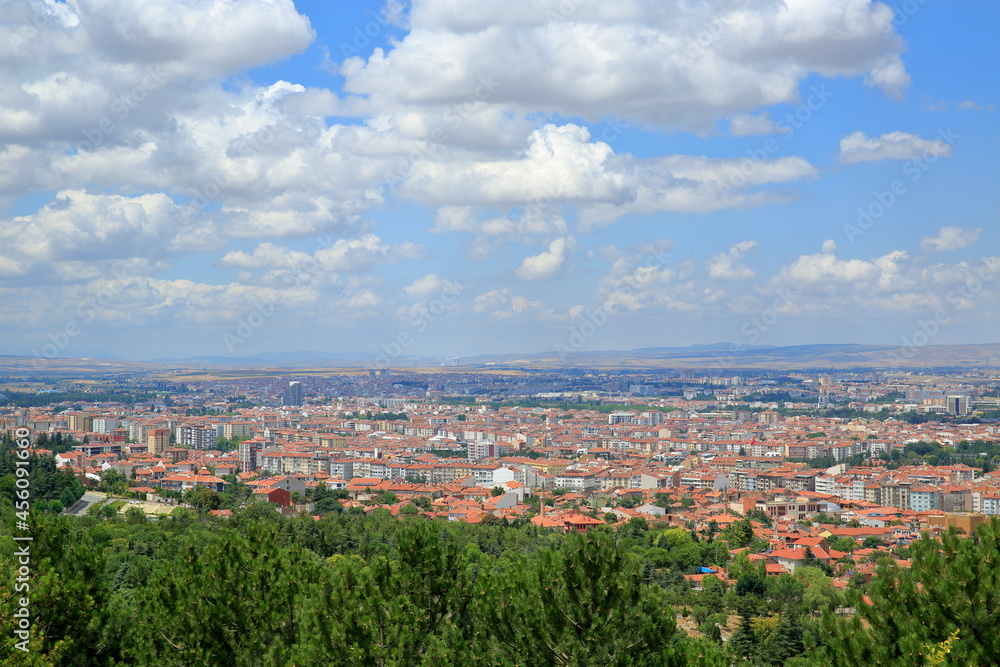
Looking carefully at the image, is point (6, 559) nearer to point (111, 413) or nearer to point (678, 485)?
point (678, 485)

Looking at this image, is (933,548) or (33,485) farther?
(33,485)

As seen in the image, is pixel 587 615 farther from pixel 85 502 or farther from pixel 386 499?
pixel 386 499

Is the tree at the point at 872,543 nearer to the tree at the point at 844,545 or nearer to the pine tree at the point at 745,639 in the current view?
the tree at the point at 844,545

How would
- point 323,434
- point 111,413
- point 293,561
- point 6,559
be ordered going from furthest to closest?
1. point 111,413
2. point 323,434
3. point 293,561
4. point 6,559

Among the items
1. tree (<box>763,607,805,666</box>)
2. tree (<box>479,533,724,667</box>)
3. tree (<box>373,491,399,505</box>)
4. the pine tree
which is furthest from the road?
tree (<box>479,533,724,667</box>)

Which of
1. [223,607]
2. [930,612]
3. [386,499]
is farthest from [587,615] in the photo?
[386,499]

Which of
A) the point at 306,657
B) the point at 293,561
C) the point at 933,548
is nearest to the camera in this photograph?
the point at 933,548

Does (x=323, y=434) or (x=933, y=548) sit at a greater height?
(x=933, y=548)

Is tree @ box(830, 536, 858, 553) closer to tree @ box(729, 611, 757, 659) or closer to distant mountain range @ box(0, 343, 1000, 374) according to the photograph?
tree @ box(729, 611, 757, 659)

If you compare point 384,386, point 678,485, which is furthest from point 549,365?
point 678,485
